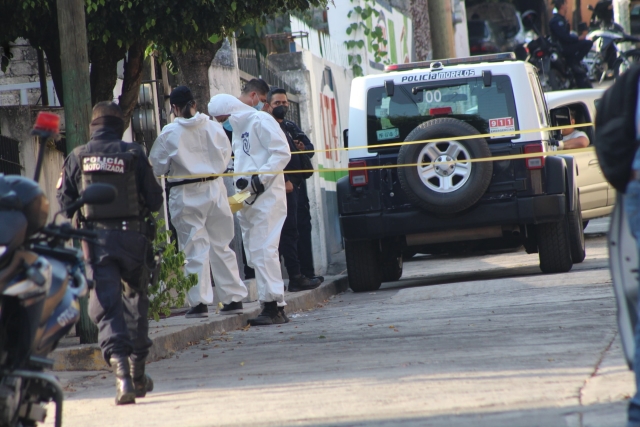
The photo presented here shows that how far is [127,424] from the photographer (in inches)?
209

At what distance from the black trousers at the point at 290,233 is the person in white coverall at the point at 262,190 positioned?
1.46m

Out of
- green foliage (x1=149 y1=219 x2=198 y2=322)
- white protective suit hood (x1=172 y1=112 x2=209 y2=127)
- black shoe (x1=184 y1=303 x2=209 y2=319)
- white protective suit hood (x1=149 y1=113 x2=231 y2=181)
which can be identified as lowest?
black shoe (x1=184 y1=303 x2=209 y2=319)

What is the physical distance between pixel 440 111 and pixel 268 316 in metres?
2.99

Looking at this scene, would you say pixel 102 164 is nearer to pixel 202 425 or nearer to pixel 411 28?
pixel 202 425

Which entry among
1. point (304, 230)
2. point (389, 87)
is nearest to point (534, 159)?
point (389, 87)

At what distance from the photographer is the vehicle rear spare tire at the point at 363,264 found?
37.6 feet

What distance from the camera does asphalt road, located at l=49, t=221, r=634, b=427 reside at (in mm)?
5098

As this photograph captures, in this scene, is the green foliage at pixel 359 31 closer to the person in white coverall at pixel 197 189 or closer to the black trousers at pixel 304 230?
the black trousers at pixel 304 230

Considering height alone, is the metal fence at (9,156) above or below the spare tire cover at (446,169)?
above

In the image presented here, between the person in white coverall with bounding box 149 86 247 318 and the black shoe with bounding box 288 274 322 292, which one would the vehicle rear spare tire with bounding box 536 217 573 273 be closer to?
the black shoe with bounding box 288 274 322 292

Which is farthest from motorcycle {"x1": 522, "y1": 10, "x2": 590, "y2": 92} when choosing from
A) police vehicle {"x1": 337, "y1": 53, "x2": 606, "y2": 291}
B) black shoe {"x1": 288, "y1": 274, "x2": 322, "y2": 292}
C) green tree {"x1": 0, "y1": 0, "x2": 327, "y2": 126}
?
green tree {"x1": 0, "y1": 0, "x2": 327, "y2": 126}

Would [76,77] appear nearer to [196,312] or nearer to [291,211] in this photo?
[196,312]

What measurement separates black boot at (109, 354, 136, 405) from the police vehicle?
509 cm

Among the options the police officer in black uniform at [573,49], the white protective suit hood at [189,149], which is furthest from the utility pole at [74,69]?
the police officer in black uniform at [573,49]
